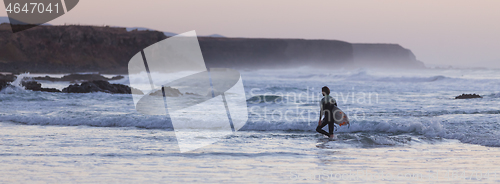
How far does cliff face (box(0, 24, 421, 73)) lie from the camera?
258ft

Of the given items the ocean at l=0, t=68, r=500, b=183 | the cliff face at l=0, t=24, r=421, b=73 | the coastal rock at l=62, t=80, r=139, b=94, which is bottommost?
the ocean at l=0, t=68, r=500, b=183

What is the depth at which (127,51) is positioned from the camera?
9075 cm

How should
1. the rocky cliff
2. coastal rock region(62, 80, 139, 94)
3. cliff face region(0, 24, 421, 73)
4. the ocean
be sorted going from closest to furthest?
the ocean → coastal rock region(62, 80, 139, 94) → cliff face region(0, 24, 421, 73) → the rocky cliff

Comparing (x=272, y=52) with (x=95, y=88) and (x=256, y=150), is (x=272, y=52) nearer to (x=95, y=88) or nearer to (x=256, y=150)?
(x=95, y=88)

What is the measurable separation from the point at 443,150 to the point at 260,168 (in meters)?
3.72

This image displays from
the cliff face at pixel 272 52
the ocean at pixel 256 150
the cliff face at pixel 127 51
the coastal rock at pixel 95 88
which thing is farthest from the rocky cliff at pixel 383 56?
the ocean at pixel 256 150

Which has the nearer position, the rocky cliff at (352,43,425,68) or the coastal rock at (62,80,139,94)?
the coastal rock at (62,80,139,94)

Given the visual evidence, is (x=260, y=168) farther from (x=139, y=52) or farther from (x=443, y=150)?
(x=139, y=52)

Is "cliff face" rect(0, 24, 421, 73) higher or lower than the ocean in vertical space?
higher

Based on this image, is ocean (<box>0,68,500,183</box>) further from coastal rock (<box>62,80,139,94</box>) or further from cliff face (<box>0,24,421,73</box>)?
cliff face (<box>0,24,421,73</box>)

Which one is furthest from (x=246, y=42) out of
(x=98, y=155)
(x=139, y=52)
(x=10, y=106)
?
(x=98, y=155)

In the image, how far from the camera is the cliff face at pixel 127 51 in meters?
78.6

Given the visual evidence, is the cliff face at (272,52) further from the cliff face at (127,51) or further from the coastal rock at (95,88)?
the coastal rock at (95,88)

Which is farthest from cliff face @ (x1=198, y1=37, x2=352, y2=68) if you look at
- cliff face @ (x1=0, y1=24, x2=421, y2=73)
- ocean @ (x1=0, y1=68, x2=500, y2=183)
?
ocean @ (x1=0, y1=68, x2=500, y2=183)
